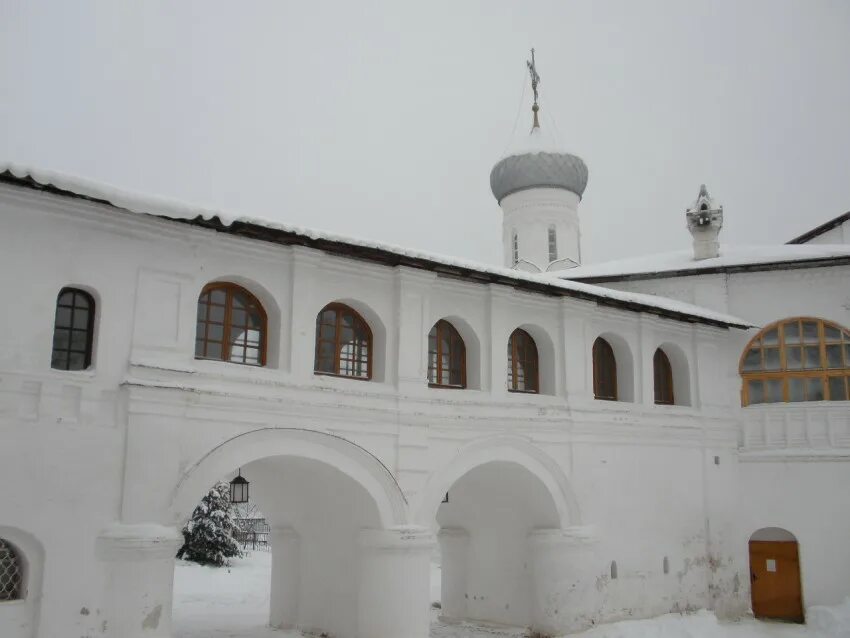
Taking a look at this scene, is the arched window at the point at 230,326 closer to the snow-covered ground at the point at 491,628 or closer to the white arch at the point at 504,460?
the white arch at the point at 504,460

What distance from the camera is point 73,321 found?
884 cm

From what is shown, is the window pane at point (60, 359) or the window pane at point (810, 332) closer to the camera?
the window pane at point (60, 359)

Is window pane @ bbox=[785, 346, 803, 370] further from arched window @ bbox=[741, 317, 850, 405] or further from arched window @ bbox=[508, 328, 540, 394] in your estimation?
arched window @ bbox=[508, 328, 540, 394]

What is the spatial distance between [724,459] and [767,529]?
1503 millimetres

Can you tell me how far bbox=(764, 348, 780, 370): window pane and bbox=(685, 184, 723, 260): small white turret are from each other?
229 centimetres

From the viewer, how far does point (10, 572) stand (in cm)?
813

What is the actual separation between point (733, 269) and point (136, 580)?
1134cm

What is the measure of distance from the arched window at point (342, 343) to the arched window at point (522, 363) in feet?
8.38

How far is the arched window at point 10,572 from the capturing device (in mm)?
8078

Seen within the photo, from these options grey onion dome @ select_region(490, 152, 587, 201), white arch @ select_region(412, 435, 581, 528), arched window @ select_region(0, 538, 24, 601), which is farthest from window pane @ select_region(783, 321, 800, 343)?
arched window @ select_region(0, 538, 24, 601)

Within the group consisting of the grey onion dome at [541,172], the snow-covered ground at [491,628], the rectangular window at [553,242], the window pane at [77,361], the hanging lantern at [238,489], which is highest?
the grey onion dome at [541,172]

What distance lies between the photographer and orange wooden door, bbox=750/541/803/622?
14.4m

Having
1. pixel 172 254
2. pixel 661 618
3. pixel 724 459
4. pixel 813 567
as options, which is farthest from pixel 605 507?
pixel 172 254

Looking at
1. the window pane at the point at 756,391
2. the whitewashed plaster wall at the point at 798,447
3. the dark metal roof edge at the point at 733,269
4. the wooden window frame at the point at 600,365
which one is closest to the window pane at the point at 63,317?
the wooden window frame at the point at 600,365
